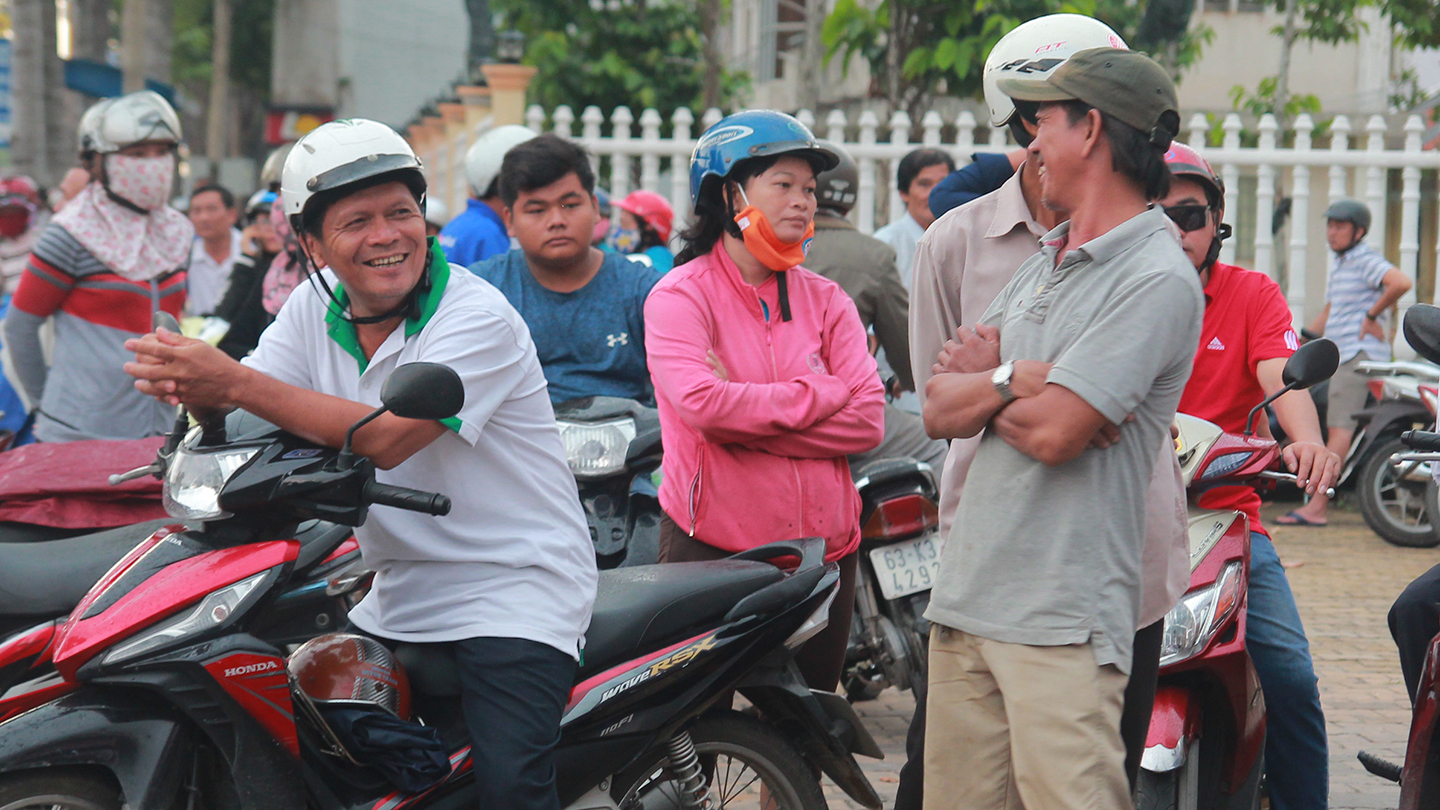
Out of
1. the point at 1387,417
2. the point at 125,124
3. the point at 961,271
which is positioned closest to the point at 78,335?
the point at 125,124

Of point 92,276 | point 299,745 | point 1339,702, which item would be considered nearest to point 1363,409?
point 1339,702

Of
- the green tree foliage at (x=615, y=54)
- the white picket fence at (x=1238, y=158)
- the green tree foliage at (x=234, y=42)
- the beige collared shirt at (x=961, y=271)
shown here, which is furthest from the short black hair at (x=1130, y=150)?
the green tree foliage at (x=234, y=42)

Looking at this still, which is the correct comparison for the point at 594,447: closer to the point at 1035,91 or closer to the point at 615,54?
the point at 1035,91

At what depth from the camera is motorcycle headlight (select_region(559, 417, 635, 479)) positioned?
4.59m

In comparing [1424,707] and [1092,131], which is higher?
[1092,131]

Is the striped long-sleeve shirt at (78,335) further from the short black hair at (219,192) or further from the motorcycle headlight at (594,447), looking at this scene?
the short black hair at (219,192)

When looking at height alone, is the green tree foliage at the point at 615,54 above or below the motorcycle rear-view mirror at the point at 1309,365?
above

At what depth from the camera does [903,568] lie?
16.3 ft

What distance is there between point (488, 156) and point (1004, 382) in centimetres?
516

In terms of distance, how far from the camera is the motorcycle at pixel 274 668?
8.59ft

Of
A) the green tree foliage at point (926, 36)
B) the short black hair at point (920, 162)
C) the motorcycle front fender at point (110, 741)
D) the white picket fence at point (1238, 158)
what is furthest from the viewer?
the green tree foliage at point (926, 36)

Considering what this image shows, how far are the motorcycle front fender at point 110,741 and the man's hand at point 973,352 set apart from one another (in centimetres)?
154

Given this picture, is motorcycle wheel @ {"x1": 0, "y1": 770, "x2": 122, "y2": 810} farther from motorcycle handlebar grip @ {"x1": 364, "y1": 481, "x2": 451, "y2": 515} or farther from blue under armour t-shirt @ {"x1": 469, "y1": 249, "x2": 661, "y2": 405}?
blue under armour t-shirt @ {"x1": 469, "y1": 249, "x2": 661, "y2": 405}

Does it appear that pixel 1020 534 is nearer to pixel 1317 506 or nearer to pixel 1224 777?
pixel 1224 777
